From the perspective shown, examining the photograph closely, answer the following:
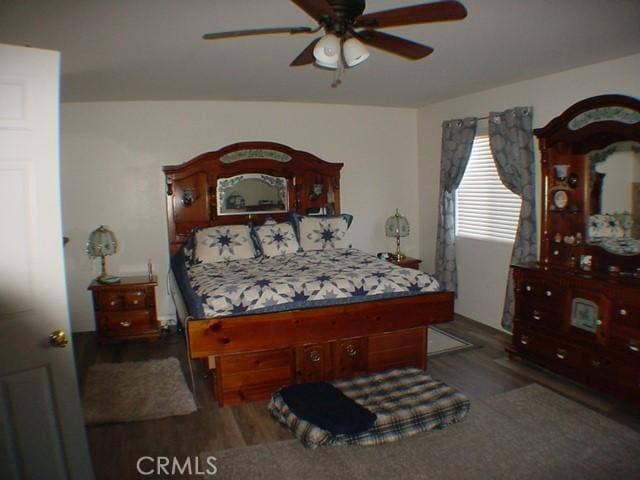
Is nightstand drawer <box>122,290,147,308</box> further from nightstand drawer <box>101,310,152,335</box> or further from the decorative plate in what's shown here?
the decorative plate

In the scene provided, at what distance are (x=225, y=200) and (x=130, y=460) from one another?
9.11ft

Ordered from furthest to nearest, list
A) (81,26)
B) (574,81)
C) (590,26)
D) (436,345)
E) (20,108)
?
(436,345) → (574,81) → (590,26) → (81,26) → (20,108)

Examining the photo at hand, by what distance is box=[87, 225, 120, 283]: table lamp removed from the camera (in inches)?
161

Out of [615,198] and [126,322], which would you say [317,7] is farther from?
[126,322]

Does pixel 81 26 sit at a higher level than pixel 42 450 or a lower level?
higher

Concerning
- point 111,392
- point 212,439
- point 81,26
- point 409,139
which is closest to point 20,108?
point 81,26

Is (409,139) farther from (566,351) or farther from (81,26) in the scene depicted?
(81,26)

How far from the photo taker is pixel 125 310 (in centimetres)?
412

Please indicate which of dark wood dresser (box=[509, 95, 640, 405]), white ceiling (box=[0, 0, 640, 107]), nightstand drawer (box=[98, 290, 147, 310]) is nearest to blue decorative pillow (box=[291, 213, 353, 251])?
white ceiling (box=[0, 0, 640, 107])

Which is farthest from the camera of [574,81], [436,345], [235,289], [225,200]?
[225,200]

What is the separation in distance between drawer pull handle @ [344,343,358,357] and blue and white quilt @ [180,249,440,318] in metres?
0.35

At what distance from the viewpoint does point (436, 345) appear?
4.01 meters

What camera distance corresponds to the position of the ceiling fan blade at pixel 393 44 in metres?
2.03

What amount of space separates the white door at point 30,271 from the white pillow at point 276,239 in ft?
8.59
